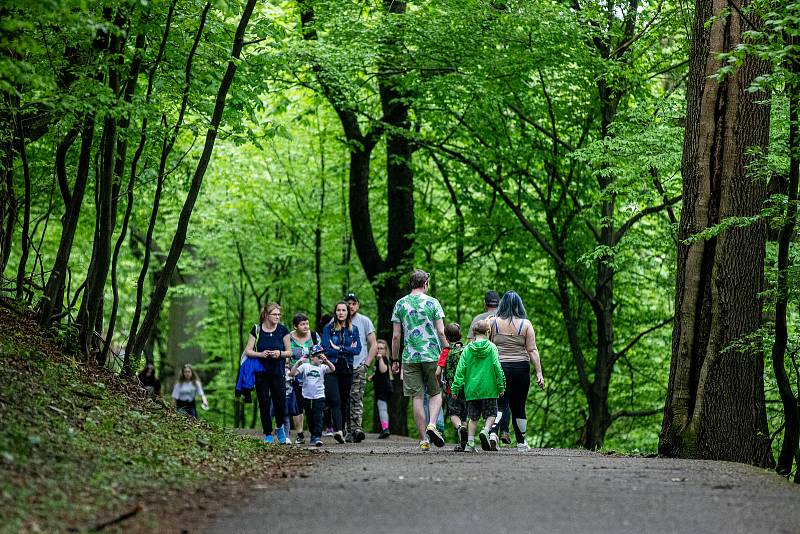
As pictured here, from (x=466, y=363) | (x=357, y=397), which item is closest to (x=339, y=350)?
(x=357, y=397)

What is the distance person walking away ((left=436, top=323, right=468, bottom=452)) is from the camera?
13539 mm

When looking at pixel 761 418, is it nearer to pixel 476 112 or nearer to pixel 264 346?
pixel 264 346

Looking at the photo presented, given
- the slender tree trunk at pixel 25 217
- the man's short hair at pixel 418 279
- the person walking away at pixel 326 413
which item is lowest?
the person walking away at pixel 326 413

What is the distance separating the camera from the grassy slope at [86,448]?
259 inches

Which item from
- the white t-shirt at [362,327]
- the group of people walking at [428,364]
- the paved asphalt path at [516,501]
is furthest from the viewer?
the white t-shirt at [362,327]

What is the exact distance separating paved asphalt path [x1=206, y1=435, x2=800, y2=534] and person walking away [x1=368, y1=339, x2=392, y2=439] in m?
9.85

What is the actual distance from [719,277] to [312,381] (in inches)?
229

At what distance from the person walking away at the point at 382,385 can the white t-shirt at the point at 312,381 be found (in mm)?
4804

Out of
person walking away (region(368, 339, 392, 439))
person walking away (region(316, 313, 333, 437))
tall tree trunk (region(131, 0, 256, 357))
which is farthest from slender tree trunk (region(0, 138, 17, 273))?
person walking away (region(368, 339, 392, 439))

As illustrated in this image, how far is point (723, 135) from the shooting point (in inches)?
489

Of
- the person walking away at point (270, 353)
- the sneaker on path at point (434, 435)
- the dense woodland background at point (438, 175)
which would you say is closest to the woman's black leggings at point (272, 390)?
the person walking away at point (270, 353)

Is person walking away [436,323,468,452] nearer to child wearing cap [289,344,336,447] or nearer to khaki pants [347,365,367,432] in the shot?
child wearing cap [289,344,336,447]

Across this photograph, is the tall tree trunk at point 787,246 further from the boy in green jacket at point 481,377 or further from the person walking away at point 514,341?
the person walking away at point 514,341

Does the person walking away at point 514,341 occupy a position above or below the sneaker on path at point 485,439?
above
